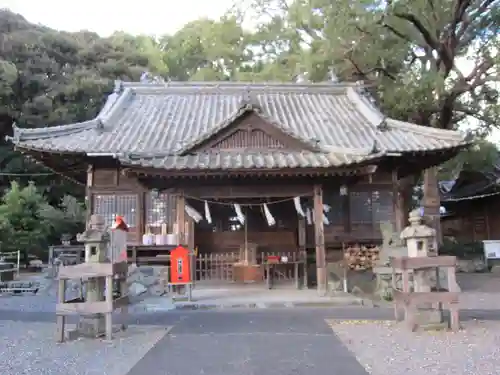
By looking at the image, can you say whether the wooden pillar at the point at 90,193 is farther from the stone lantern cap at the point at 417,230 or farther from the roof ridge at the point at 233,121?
the stone lantern cap at the point at 417,230

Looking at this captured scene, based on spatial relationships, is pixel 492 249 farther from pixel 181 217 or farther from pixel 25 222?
pixel 25 222

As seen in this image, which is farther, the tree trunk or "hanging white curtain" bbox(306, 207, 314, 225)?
the tree trunk

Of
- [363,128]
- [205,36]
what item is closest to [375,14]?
[363,128]

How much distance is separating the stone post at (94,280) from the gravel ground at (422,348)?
14.0 ft

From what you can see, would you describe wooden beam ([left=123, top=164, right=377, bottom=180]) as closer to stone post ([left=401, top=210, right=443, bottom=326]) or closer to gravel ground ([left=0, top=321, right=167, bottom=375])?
stone post ([left=401, top=210, right=443, bottom=326])

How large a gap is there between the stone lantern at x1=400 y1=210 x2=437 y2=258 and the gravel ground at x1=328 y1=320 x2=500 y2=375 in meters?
1.41

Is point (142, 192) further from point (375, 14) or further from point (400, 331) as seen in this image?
point (375, 14)

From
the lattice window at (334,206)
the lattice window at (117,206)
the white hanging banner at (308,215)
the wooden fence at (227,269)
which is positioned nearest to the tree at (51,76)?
the lattice window at (117,206)

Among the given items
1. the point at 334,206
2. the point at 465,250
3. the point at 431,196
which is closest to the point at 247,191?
the point at 334,206

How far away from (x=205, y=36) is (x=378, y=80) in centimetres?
2014

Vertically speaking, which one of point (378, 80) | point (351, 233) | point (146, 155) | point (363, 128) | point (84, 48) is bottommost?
point (351, 233)

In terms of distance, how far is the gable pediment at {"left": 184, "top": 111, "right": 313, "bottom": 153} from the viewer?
1385 cm

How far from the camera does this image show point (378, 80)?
66.9 ft

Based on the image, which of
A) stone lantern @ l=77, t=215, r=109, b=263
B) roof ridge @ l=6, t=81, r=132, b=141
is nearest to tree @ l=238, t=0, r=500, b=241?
roof ridge @ l=6, t=81, r=132, b=141
